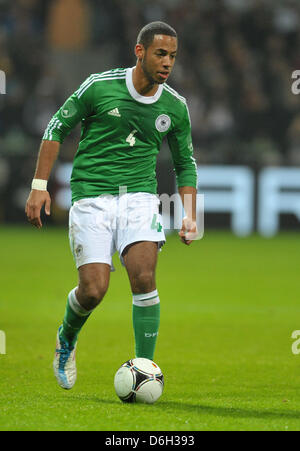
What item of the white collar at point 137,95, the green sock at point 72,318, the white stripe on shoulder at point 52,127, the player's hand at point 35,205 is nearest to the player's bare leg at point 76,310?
the green sock at point 72,318

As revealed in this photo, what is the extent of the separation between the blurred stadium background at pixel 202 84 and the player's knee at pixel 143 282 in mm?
10498

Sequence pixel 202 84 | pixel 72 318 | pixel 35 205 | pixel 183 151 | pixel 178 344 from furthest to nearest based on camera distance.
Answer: pixel 202 84 < pixel 178 344 < pixel 183 151 < pixel 72 318 < pixel 35 205

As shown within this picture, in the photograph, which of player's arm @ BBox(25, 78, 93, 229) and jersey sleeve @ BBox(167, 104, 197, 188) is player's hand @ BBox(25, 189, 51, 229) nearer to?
player's arm @ BBox(25, 78, 93, 229)

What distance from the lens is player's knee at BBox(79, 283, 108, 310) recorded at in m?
5.11

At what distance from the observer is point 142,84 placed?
17.4 feet

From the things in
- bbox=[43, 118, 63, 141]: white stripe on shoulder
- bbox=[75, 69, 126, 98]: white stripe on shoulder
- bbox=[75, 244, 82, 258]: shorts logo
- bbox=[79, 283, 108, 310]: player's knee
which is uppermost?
bbox=[75, 69, 126, 98]: white stripe on shoulder

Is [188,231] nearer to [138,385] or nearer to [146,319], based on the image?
[146,319]

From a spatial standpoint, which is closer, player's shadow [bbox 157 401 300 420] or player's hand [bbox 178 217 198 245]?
player's shadow [bbox 157 401 300 420]

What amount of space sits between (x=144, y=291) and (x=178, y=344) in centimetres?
212

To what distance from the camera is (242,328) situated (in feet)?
26.1

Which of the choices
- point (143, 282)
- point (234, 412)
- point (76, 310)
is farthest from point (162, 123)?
point (234, 412)

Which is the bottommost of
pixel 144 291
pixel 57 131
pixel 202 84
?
pixel 144 291

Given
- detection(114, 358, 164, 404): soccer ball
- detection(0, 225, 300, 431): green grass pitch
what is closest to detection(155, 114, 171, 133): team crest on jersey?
detection(114, 358, 164, 404): soccer ball

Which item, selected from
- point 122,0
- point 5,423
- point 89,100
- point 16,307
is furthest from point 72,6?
point 5,423
